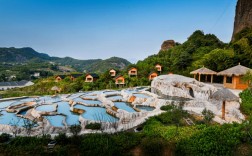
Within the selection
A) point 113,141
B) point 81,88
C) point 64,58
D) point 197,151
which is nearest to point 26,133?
point 113,141

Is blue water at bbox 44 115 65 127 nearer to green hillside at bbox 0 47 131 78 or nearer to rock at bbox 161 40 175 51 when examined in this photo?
rock at bbox 161 40 175 51

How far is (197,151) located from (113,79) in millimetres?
22755

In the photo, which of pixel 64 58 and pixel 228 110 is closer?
pixel 228 110

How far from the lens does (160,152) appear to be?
6.55 m

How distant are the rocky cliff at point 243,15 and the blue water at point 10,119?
3001 cm

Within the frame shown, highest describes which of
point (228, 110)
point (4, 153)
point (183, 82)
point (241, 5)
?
point (241, 5)

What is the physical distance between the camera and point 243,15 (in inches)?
1077

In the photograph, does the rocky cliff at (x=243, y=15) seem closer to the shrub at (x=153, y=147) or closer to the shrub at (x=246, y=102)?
the shrub at (x=246, y=102)

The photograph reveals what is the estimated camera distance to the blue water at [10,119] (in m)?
10.5

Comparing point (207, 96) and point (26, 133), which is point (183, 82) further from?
point (26, 133)

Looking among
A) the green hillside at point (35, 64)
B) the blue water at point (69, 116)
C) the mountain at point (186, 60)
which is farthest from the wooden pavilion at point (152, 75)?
the green hillside at point (35, 64)

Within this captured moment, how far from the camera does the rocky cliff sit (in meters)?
26.3

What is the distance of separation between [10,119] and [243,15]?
31.7 m

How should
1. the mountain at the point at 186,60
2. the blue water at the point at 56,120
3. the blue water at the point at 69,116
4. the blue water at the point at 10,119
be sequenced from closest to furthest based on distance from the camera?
the blue water at the point at 56,120 → the blue water at the point at 10,119 → the blue water at the point at 69,116 → the mountain at the point at 186,60
